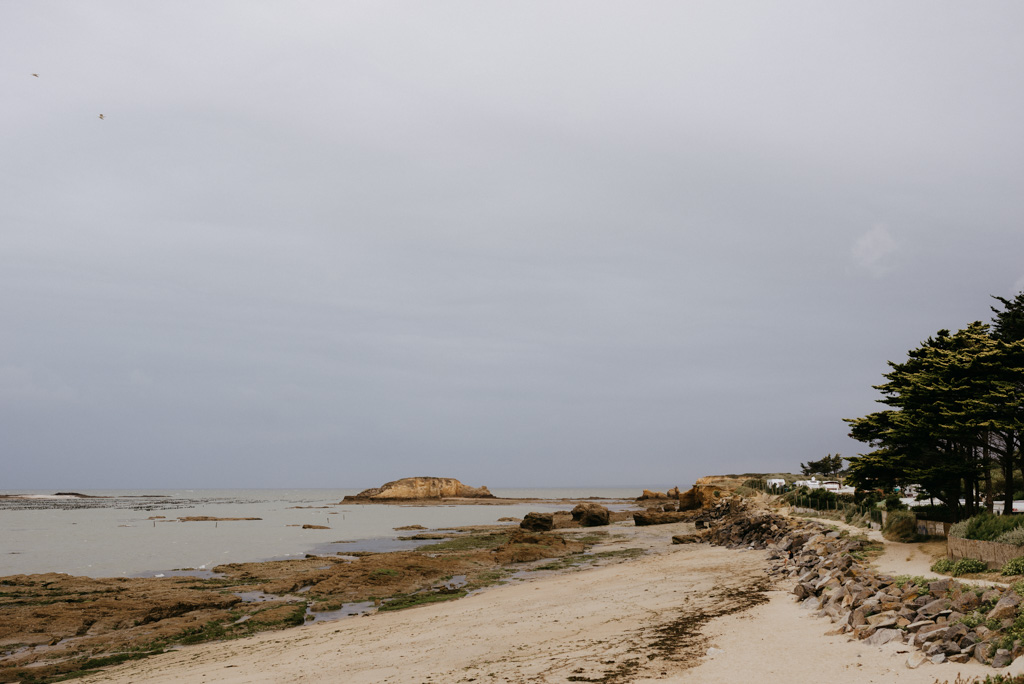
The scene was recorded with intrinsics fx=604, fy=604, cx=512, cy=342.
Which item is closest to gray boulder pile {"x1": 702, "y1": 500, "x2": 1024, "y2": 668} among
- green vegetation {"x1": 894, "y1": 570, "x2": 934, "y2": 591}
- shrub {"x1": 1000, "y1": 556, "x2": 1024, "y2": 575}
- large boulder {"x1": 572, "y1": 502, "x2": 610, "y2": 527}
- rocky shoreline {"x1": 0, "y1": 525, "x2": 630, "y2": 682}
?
green vegetation {"x1": 894, "y1": 570, "x2": 934, "y2": 591}

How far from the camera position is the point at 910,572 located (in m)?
18.2

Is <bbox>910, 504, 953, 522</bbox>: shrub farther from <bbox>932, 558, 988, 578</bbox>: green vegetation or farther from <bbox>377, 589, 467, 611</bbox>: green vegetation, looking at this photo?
<bbox>377, 589, 467, 611</bbox>: green vegetation

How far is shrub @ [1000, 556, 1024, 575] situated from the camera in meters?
14.7

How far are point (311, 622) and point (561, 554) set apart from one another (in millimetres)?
21707

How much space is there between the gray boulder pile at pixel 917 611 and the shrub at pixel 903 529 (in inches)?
173

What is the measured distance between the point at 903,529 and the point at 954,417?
6684mm

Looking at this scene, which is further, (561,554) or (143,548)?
(143,548)

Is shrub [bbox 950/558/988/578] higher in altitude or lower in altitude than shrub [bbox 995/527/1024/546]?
lower

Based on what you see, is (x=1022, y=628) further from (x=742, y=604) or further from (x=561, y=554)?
(x=561, y=554)

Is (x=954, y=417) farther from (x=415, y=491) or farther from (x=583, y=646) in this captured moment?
(x=415, y=491)

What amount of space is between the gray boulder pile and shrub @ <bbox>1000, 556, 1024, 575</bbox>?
76.0 inches

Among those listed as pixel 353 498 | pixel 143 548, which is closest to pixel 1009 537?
pixel 143 548

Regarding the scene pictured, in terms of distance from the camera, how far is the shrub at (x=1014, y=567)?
1471cm

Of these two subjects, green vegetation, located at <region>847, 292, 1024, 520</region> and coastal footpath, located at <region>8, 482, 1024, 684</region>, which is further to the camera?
green vegetation, located at <region>847, 292, 1024, 520</region>
